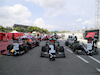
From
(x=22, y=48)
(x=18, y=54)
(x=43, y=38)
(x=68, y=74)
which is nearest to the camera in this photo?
(x=68, y=74)

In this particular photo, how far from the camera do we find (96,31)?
1903cm

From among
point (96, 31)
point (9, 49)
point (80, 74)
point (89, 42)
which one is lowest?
point (80, 74)

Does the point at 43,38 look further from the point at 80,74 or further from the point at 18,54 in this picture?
the point at 80,74

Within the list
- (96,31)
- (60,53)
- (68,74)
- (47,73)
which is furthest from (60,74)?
(96,31)

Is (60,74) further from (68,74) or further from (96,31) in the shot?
(96,31)

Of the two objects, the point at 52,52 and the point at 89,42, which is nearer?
the point at 52,52

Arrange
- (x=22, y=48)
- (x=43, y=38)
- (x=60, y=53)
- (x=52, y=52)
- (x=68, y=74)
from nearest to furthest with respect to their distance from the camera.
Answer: (x=68, y=74) < (x=52, y=52) < (x=60, y=53) < (x=22, y=48) < (x=43, y=38)

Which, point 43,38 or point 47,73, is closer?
point 47,73

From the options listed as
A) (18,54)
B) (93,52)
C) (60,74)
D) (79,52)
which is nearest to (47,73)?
(60,74)

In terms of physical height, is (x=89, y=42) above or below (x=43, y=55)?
above

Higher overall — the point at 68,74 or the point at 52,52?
the point at 52,52

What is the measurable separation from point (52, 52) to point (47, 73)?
2085mm

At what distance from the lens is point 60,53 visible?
21.5 feet

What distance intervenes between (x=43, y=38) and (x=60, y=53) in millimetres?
16310
